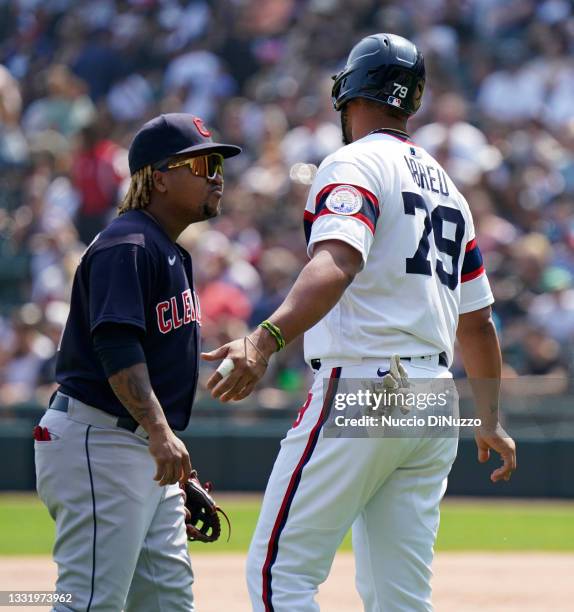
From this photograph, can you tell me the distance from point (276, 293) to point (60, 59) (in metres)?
6.11

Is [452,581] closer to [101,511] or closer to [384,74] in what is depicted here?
[101,511]

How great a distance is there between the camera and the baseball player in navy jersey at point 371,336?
3551 mm

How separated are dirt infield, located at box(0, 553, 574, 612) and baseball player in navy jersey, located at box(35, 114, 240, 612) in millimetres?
1921

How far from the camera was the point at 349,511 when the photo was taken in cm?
363

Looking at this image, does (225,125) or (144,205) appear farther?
(225,125)

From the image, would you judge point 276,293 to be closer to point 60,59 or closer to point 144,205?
point 60,59

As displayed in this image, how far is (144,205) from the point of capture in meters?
4.12

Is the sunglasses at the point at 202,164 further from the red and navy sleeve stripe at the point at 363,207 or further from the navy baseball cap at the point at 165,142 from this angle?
the red and navy sleeve stripe at the point at 363,207

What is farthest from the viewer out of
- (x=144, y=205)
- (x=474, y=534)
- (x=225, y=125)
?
(x=225, y=125)

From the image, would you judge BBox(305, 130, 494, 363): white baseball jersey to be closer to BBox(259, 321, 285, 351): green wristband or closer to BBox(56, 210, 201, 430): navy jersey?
BBox(259, 321, 285, 351): green wristband

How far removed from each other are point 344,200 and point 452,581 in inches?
151

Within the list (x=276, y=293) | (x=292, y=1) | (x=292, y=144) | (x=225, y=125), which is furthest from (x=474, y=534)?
(x=292, y=1)

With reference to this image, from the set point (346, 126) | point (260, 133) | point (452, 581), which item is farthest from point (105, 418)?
point (260, 133)

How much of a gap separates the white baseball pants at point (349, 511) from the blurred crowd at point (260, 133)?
22.5 feet
